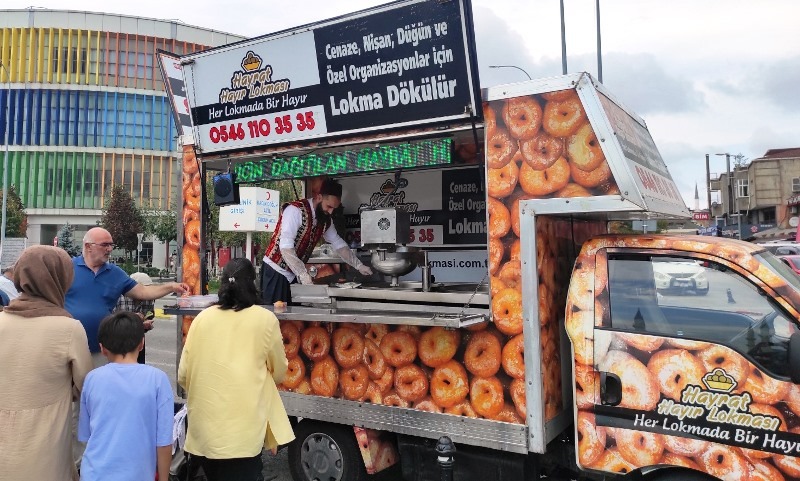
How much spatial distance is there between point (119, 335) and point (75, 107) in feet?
178

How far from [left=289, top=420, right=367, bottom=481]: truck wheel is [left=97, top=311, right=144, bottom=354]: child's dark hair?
195 centimetres

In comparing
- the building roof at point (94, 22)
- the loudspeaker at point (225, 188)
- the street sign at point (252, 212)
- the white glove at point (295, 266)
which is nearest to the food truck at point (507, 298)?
the loudspeaker at point (225, 188)

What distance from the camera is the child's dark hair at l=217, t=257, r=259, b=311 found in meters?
3.10

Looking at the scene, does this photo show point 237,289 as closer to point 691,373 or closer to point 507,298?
point 507,298

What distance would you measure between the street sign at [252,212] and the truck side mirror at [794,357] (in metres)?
16.1

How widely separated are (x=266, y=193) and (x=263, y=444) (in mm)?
15486

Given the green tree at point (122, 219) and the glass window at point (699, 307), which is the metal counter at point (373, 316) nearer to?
the glass window at point (699, 307)

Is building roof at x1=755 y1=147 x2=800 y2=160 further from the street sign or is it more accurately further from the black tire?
the black tire

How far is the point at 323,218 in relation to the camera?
550 cm

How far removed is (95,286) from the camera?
4.01 m

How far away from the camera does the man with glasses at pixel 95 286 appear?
12.7ft

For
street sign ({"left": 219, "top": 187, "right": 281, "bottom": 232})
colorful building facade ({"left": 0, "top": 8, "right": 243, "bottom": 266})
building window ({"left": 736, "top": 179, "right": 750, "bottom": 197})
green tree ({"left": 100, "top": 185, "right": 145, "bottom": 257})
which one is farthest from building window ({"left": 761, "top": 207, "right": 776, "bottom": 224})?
green tree ({"left": 100, "top": 185, "right": 145, "bottom": 257})

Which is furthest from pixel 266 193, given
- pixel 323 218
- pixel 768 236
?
pixel 768 236

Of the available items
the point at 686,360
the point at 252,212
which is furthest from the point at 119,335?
the point at 252,212
